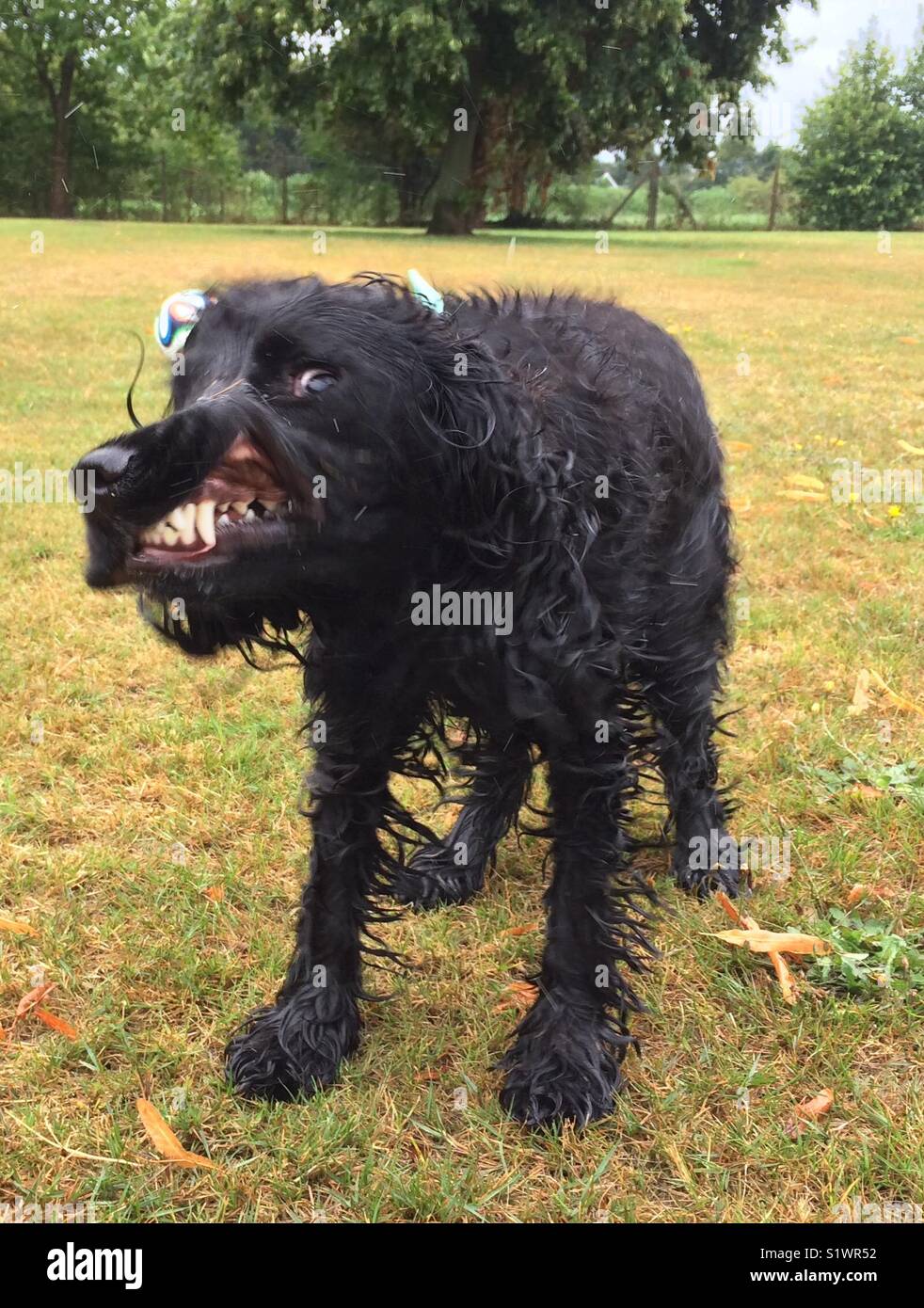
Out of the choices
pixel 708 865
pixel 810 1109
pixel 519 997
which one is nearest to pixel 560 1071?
pixel 519 997

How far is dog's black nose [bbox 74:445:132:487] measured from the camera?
150cm

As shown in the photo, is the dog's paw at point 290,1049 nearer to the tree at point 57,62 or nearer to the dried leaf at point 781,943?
the dried leaf at point 781,943

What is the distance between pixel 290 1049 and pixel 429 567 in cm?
118

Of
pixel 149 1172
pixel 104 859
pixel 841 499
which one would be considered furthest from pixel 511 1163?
pixel 841 499

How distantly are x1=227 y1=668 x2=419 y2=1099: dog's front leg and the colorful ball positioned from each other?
2.43ft

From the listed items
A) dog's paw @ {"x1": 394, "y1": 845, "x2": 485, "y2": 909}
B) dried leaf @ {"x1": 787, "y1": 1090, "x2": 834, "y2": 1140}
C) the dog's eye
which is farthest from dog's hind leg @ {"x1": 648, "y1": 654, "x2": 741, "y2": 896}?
the dog's eye

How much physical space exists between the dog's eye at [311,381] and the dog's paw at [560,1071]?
1.50 metres

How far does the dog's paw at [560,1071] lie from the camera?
7.39ft

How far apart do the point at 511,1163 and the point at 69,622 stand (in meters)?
3.35

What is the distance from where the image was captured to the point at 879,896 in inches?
117

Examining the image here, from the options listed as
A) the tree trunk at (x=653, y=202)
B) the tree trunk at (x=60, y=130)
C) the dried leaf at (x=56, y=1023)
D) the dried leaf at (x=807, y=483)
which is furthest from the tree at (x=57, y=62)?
the tree trunk at (x=653, y=202)

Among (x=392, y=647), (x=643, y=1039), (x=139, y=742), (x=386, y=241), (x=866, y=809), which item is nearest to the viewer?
(x=392, y=647)

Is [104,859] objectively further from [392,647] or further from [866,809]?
[866,809]

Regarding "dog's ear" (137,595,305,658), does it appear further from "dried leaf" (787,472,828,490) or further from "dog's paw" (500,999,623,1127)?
"dried leaf" (787,472,828,490)
